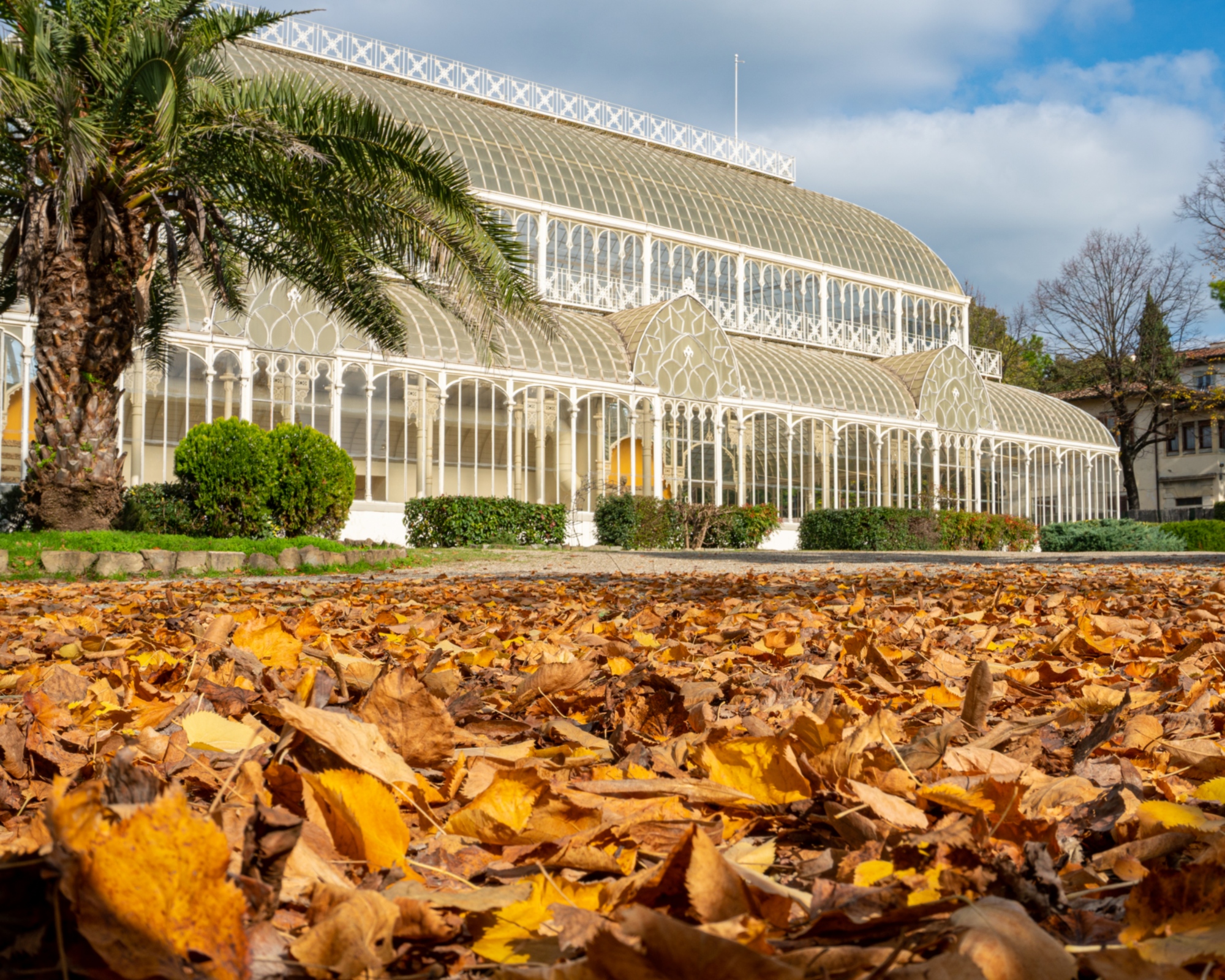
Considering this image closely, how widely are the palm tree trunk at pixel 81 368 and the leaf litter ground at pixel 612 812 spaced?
8307mm

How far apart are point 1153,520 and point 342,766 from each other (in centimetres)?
4330

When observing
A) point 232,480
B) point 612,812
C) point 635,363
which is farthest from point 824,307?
point 612,812

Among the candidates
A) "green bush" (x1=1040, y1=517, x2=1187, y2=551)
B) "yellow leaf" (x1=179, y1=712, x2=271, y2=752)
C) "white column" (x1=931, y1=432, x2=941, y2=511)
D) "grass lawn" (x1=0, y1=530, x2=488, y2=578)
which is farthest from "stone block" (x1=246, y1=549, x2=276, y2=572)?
"white column" (x1=931, y1=432, x2=941, y2=511)

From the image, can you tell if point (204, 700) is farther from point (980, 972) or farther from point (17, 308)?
point (17, 308)

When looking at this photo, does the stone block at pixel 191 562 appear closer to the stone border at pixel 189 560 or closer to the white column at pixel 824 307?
the stone border at pixel 189 560

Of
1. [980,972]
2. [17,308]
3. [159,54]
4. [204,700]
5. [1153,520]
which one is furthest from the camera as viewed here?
[1153,520]

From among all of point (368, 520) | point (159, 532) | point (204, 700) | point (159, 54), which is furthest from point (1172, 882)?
point (368, 520)

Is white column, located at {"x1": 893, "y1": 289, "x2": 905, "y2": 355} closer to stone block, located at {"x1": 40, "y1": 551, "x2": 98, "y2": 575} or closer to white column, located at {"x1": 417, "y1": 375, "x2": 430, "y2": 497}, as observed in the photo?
white column, located at {"x1": 417, "y1": 375, "x2": 430, "y2": 497}

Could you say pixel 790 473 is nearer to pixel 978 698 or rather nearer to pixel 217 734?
pixel 978 698

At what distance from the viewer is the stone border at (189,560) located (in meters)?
8.44

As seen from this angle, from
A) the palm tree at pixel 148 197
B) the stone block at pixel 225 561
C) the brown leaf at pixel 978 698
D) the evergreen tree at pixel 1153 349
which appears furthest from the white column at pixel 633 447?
the evergreen tree at pixel 1153 349

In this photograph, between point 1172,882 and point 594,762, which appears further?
point 594,762

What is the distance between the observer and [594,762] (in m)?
1.73

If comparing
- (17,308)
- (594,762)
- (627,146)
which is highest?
(627,146)
